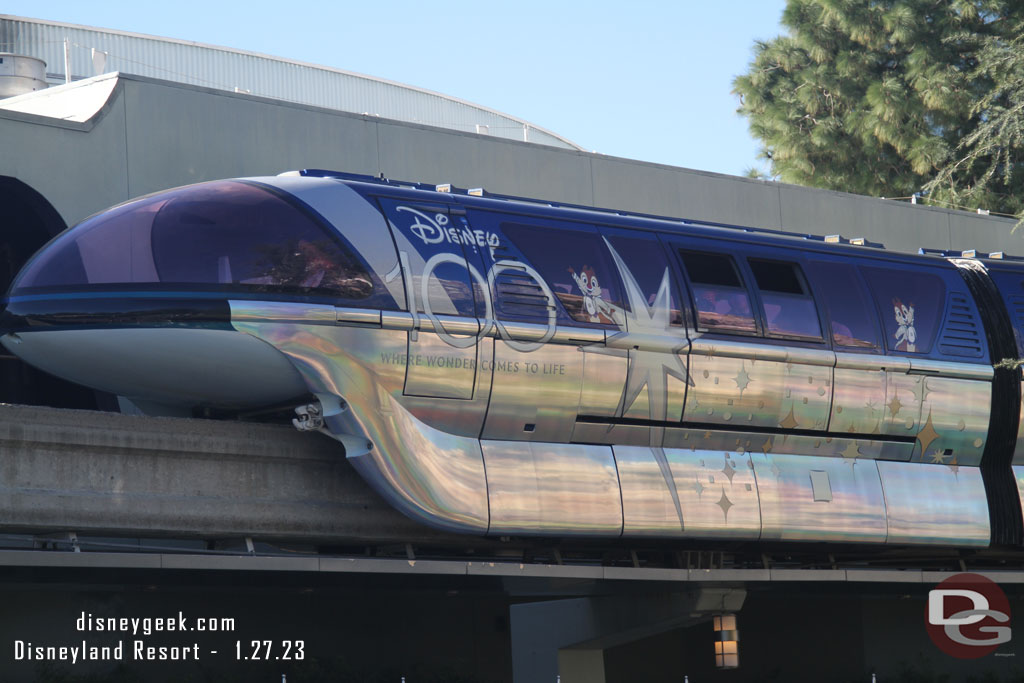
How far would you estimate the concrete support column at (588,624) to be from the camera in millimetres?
13039

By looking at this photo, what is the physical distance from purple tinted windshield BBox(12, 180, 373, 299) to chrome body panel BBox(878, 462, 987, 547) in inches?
235

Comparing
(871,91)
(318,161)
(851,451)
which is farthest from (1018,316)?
(871,91)

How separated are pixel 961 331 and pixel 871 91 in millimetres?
20604

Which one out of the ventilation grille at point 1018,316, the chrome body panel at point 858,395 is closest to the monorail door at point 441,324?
the chrome body panel at point 858,395

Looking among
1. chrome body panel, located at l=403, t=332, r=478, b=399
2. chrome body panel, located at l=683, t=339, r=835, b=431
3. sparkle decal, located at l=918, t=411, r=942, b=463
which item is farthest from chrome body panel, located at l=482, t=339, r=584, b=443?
sparkle decal, located at l=918, t=411, r=942, b=463

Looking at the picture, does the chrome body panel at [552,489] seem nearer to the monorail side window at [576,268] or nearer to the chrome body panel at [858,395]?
the monorail side window at [576,268]

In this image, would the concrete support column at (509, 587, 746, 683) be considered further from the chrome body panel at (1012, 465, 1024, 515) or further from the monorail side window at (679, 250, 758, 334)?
the chrome body panel at (1012, 465, 1024, 515)

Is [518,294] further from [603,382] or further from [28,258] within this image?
[28,258]

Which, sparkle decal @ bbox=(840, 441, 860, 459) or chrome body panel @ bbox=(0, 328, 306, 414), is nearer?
chrome body panel @ bbox=(0, 328, 306, 414)

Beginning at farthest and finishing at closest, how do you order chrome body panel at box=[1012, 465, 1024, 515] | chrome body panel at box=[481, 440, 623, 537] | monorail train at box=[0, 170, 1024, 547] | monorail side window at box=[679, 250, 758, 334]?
chrome body panel at box=[1012, 465, 1024, 515] → monorail side window at box=[679, 250, 758, 334] → chrome body panel at box=[481, 440, 623, 537] → monorail train at box=[0, 170, 1024, 547]

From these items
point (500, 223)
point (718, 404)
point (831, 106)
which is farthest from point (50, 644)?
point (831, 106)

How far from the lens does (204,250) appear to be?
35.2 feet

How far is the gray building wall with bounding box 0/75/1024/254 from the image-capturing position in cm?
1470

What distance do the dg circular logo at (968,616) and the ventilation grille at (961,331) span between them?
7.79 ft
